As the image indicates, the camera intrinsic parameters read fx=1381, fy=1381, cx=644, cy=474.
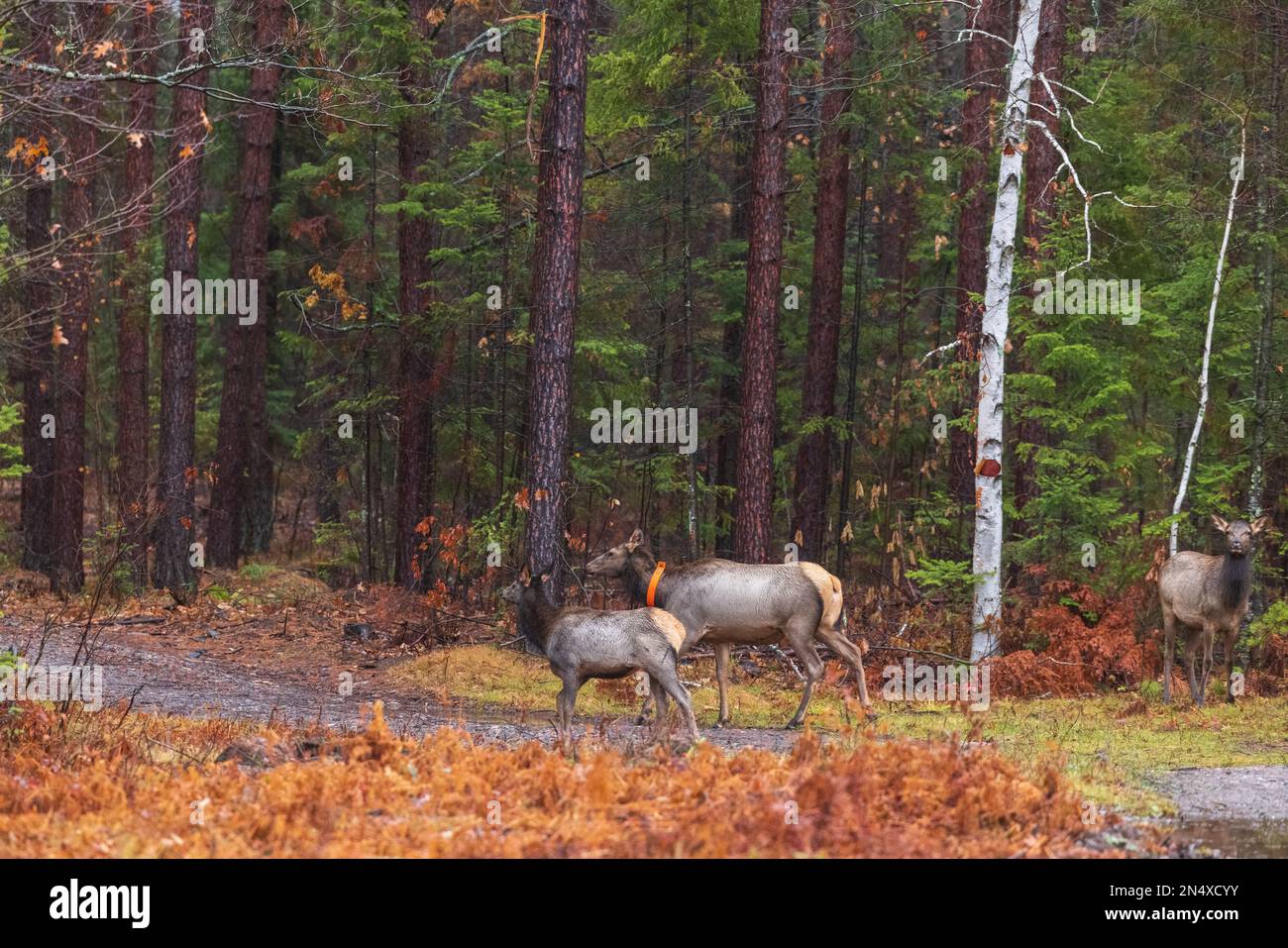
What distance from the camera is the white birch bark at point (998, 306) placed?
17.0 m

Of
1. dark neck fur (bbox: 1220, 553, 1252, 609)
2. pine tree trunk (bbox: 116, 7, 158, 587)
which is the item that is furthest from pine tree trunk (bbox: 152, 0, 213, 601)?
dark neck fur (bbox: 1220, 553, 1252, 609)

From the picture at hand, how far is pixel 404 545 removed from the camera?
82.6 ft

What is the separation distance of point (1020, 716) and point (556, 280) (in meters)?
7.66

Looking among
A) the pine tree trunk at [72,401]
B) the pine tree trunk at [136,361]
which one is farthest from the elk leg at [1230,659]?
the pine tree trunk at [72,401]

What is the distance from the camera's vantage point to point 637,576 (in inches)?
587

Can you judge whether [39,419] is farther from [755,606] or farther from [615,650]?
[615,650]

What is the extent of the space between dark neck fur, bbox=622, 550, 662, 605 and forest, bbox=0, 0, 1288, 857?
0.19 ft

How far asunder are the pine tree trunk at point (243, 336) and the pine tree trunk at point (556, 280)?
10129 mm

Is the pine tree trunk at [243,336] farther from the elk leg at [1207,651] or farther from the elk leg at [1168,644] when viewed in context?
the elk leg at [1207,651]

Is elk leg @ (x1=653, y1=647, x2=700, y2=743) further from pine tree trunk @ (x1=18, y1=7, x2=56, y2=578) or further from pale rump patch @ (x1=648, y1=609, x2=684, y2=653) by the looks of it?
pine tree trunk @ (x1=18, y1=7, x2=56, y2=578)

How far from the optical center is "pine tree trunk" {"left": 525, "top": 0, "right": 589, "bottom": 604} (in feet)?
57.0

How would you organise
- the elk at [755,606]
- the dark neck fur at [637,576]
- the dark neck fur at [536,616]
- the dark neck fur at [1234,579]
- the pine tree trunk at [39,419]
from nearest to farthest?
the dark neck fur at [536,616] → the elk at [755,606] → the dark neck fur at [637,576] → the dark neck fur at [1234,579] → the pine tree trunk at [39,419]

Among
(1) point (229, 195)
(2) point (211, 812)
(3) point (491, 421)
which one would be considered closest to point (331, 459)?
(1) point (229, 195)

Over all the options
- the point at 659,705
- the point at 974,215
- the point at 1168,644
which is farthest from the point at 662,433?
the point at 659,705
